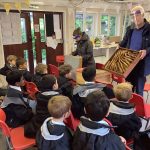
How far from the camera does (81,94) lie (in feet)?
6.23

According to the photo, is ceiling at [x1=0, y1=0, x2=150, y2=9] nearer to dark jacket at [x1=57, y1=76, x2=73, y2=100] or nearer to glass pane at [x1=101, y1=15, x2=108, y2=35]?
glass pane at [x1=101, y1=15, x2=108, y2=35]

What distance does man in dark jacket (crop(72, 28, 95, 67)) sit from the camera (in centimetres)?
332

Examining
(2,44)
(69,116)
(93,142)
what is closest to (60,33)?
(2,44)

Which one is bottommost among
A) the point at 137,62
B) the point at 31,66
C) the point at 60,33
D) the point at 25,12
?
the point at 31,66

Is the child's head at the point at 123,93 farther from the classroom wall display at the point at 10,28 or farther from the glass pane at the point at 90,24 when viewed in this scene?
the glass pane at the point at 90,24

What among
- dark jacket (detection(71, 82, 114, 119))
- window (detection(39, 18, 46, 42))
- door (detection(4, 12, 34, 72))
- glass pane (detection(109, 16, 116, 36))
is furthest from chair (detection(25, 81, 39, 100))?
glass pane (detection(109, 16, 116, 36))

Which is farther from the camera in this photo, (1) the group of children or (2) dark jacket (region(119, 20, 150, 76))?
(2) dark jacket (region(119, 20, 150, 76))

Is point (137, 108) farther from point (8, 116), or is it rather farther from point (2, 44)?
point (2, 44)

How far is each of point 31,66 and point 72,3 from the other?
186 centimetres

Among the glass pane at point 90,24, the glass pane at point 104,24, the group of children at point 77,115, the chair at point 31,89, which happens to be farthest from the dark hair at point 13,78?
the glass pane at point 104,24

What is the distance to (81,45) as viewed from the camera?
3447 mm

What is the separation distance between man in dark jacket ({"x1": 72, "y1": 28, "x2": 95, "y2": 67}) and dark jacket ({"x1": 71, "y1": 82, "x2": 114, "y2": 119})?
53.6 inches

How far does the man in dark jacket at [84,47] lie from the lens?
3.32 metres

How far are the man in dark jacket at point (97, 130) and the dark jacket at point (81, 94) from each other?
64 centimetres
